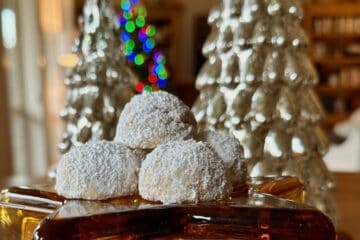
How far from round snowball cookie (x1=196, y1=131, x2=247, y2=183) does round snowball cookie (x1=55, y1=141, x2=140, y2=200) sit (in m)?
0.06

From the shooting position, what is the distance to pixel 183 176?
374 mm

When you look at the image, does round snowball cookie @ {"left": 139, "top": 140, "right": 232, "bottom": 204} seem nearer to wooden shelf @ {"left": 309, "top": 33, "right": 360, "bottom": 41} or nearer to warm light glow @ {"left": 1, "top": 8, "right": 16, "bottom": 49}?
warm light glow @ {"left": 1, "top": 8, "right": 16, "bottom": 49}

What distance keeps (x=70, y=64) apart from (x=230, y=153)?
2163 mm

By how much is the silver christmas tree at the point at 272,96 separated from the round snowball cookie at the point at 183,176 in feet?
0.82

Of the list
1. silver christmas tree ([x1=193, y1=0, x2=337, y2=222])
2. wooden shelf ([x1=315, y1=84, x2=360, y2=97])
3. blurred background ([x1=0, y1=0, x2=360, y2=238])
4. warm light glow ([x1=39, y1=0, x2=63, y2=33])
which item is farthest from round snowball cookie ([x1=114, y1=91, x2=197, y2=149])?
wooden shelf ([x1=315, y1=84, x2=360, y2=97])

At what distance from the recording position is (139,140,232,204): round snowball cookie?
0.37 meters

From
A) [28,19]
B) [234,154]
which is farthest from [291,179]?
[28,19]

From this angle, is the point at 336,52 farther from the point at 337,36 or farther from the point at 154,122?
the point at 154,122

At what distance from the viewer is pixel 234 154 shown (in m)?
0.42

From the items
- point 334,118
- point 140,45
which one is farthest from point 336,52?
point 140,45

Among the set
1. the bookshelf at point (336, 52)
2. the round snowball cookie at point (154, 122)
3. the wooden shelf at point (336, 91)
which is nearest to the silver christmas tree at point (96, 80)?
the round snowball cookie at point (154, 122)

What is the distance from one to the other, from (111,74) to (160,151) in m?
0.33

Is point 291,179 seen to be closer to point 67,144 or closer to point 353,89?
point 67,144

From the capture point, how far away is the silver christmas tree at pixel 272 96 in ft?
2.08
